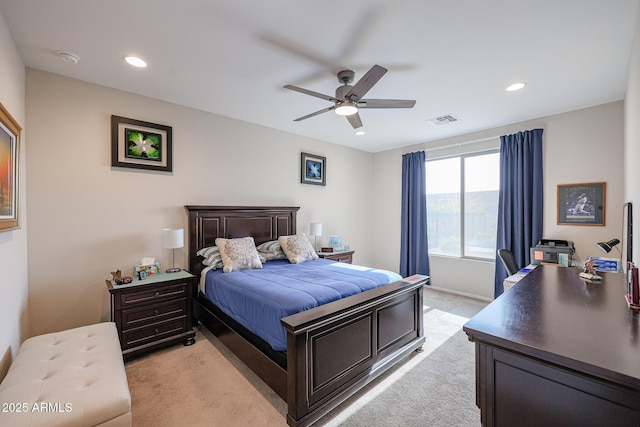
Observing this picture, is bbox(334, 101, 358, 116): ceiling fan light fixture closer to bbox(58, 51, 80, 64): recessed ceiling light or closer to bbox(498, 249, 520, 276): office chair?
bbox(58, 51, 80, 64): recessed ceiling light

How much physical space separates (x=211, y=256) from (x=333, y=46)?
271 centimetres

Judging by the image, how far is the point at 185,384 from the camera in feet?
7.72

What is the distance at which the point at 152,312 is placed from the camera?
2834 mm

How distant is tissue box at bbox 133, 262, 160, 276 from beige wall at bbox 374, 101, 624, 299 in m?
4.75

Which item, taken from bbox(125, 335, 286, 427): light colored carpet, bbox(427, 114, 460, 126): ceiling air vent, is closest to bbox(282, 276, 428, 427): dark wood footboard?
bbox(125, 335, 286, 427): light colored carpet

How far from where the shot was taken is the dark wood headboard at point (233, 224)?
3.58 meters

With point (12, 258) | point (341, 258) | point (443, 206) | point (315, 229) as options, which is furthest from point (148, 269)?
point (443, 206)

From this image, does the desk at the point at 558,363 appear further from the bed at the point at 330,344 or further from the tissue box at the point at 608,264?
the tissue box at the point at 608,264

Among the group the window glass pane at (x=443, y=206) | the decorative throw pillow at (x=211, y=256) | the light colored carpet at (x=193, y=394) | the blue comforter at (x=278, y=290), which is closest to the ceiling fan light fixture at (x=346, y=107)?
the blue comforter at (x=278, y=290)

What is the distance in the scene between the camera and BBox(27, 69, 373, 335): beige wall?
268 cm

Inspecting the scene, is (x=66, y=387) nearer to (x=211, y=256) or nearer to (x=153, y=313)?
(x=153, y=313)

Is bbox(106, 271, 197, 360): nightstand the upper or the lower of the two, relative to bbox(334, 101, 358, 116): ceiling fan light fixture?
lower

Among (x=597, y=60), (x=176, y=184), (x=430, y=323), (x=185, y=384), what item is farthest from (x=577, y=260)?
(x=176, y=184)

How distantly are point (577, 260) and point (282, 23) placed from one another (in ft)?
15.0
